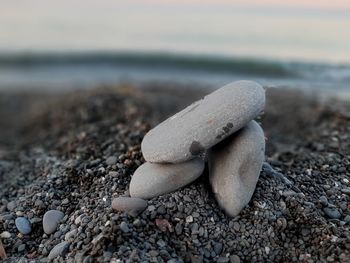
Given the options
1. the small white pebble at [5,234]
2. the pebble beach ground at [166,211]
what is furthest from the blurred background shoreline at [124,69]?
the small white pebble at [5,234]

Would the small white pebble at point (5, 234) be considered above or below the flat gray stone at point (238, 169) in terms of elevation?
below

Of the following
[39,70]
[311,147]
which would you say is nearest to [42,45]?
[39,70]

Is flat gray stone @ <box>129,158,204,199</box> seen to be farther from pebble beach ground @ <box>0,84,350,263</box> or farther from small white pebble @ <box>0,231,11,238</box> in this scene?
small white pebble @ <box>0,231,11,238</box>

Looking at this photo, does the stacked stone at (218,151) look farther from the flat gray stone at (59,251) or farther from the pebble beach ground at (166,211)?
the flat gray stone at (59,251)

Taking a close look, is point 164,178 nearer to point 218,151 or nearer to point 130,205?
point 130,205

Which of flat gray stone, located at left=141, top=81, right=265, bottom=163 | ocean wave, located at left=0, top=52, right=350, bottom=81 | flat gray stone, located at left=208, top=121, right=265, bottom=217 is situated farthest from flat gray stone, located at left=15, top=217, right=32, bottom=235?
ocean wave, located at left=0, top=52, right=350, bottom=81

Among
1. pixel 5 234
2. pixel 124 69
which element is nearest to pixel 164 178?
pixel 5 234

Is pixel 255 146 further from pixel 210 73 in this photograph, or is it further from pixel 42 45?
pixel 42 45
